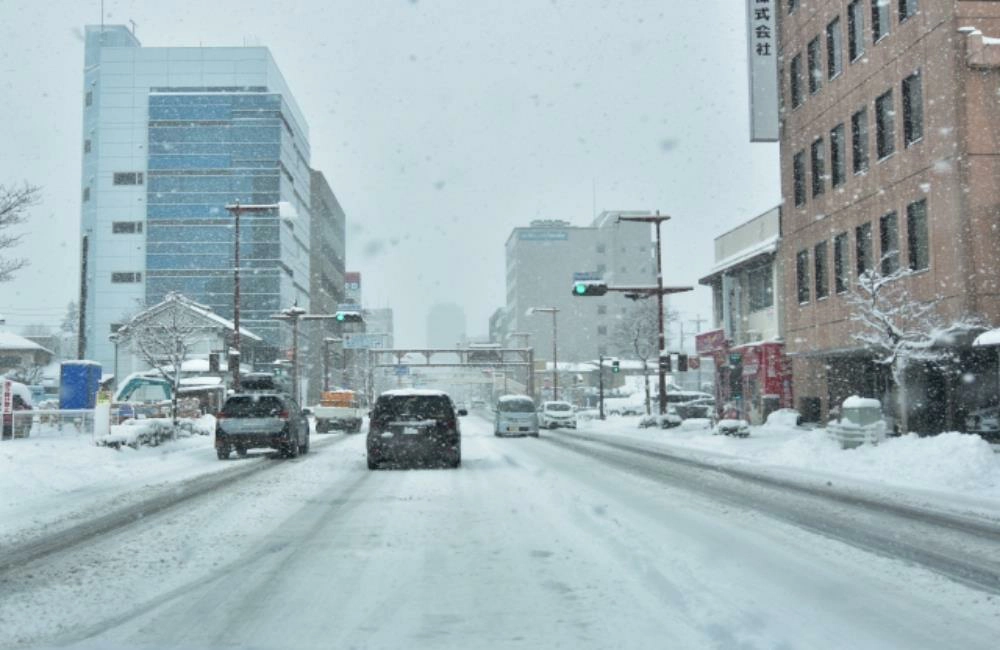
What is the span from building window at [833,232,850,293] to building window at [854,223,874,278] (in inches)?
42.6

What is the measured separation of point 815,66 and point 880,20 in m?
5.71

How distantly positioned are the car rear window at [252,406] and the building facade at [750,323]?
21313 millimetres

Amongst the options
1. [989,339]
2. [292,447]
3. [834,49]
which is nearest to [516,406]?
[292,447]

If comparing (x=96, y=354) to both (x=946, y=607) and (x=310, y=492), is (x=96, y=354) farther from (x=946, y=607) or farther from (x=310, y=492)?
(x=946, y=607)

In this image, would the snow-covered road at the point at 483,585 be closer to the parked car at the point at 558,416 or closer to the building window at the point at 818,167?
the building window at the point at 818,167

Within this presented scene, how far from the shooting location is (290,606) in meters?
6.76

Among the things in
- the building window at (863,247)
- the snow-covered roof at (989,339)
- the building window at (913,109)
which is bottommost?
the snow-covered roof at (989,339)

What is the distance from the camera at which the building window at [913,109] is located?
27328 mm

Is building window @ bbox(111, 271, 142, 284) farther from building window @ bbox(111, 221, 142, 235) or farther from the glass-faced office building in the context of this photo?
building window @ bbox(111, 221, 142, 235)

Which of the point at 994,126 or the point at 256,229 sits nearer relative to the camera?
the point at 994,126

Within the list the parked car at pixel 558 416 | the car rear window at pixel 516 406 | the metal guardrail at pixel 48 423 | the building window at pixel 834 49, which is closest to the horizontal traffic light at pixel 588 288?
the car rear window at pixel 516 406

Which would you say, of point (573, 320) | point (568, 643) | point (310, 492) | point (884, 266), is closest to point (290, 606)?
point (568, 643)

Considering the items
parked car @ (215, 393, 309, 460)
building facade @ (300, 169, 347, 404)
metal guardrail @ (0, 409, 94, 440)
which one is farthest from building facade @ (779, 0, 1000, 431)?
building facade @ (300, 169, 347, 404)

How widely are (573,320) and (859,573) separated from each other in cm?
14049
